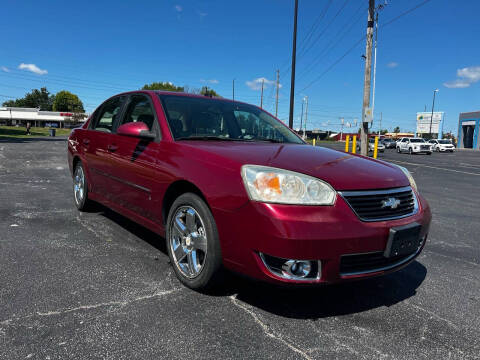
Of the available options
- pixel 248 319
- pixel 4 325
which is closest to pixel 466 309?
pixel 248 319

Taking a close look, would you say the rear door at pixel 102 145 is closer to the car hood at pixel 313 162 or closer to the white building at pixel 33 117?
the car hood at pixel 313 162

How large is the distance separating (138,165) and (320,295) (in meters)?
1.91

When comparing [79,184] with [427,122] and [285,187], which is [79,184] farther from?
[427,122]

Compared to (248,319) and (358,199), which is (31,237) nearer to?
(248,319)

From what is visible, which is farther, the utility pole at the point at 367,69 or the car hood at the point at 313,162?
the utility pole at the point at 367,69

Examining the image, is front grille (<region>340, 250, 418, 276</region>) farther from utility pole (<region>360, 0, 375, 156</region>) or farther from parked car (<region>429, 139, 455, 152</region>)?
parked car (<region>429, 139, 455, 152</region>)

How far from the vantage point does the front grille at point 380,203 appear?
2254mm

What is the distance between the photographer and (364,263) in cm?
229

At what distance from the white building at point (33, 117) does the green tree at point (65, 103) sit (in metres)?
11.1

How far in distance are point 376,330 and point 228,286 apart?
109 cm

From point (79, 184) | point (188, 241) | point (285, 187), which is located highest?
point (285, 187)

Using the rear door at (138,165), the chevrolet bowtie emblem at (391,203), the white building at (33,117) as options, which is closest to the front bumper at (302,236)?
the chevrolet bowtie emblem at (391,203)

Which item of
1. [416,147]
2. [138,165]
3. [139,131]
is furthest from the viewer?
[416,147]

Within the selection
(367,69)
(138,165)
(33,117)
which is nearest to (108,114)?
(138,165)
